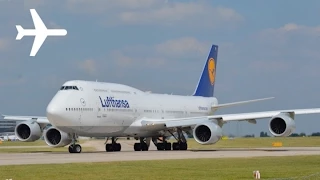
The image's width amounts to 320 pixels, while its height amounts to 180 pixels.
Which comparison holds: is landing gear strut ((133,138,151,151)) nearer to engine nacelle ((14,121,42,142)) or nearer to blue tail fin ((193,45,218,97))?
engine nacelle ((14,121,42,142))

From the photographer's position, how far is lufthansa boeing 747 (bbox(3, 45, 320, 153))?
48.8 m

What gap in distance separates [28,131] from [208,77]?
68.7 ft

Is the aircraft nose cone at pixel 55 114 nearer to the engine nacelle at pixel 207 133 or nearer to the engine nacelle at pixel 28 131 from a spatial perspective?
the engine nacelle at pixel 28 131

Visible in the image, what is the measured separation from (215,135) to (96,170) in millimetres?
23052

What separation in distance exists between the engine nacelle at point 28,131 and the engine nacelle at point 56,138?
4.00ft

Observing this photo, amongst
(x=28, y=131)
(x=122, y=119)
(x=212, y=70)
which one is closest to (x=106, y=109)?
(x=122, y=119)

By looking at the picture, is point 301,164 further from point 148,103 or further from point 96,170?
point 148,103

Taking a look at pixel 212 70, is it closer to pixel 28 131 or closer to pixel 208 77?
pixel 208 77

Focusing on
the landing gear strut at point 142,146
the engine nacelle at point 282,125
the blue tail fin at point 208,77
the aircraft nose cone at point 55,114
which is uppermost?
the blue tail fin at point 208,77

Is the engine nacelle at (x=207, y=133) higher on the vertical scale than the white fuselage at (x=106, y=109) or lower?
lower

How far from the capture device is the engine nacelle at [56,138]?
52.3 meters

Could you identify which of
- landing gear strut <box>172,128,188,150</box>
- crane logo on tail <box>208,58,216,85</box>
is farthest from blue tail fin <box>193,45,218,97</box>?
landing gear strut <box>172,128,188,150</box>

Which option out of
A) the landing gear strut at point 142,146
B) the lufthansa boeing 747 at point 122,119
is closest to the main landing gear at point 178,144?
the lufthansa boeing 747 at point 122,119

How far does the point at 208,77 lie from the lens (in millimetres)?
68875
